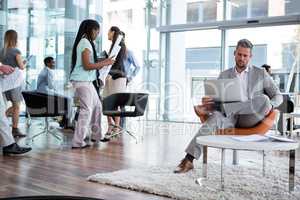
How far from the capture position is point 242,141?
2.65 m

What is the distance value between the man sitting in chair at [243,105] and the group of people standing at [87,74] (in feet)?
5.27

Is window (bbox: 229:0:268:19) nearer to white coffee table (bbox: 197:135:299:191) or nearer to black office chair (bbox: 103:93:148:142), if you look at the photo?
black office chair (bbox: 103:93:148:142)

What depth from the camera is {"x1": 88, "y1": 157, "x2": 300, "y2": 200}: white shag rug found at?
8.71 feet

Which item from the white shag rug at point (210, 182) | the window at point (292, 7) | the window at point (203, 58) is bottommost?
the white shag rug at point (210, 182)

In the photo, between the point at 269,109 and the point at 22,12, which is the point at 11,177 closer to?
the point at 269,109

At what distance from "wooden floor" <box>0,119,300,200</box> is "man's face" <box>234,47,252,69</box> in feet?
3.84

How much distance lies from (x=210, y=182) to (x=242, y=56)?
116 centimetres

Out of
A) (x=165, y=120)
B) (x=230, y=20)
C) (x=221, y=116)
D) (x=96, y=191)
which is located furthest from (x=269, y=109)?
(x=165, y=120)

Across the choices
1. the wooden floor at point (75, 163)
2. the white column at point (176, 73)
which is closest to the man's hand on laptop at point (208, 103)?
the wooden floor at point (75, 163)

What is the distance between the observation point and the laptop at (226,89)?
3332 millimetres

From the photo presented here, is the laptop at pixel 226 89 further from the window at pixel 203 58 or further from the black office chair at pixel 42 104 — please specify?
the window at pixel 203 58

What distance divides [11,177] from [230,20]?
6645 millimetres

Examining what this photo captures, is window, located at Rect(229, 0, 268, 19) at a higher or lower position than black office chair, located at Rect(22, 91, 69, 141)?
higher

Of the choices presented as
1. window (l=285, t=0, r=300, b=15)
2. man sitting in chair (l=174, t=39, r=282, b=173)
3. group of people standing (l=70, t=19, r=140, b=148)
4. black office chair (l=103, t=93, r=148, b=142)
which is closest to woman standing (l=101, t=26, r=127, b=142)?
black office chair (l=103, t=93, r=148, b=142)
